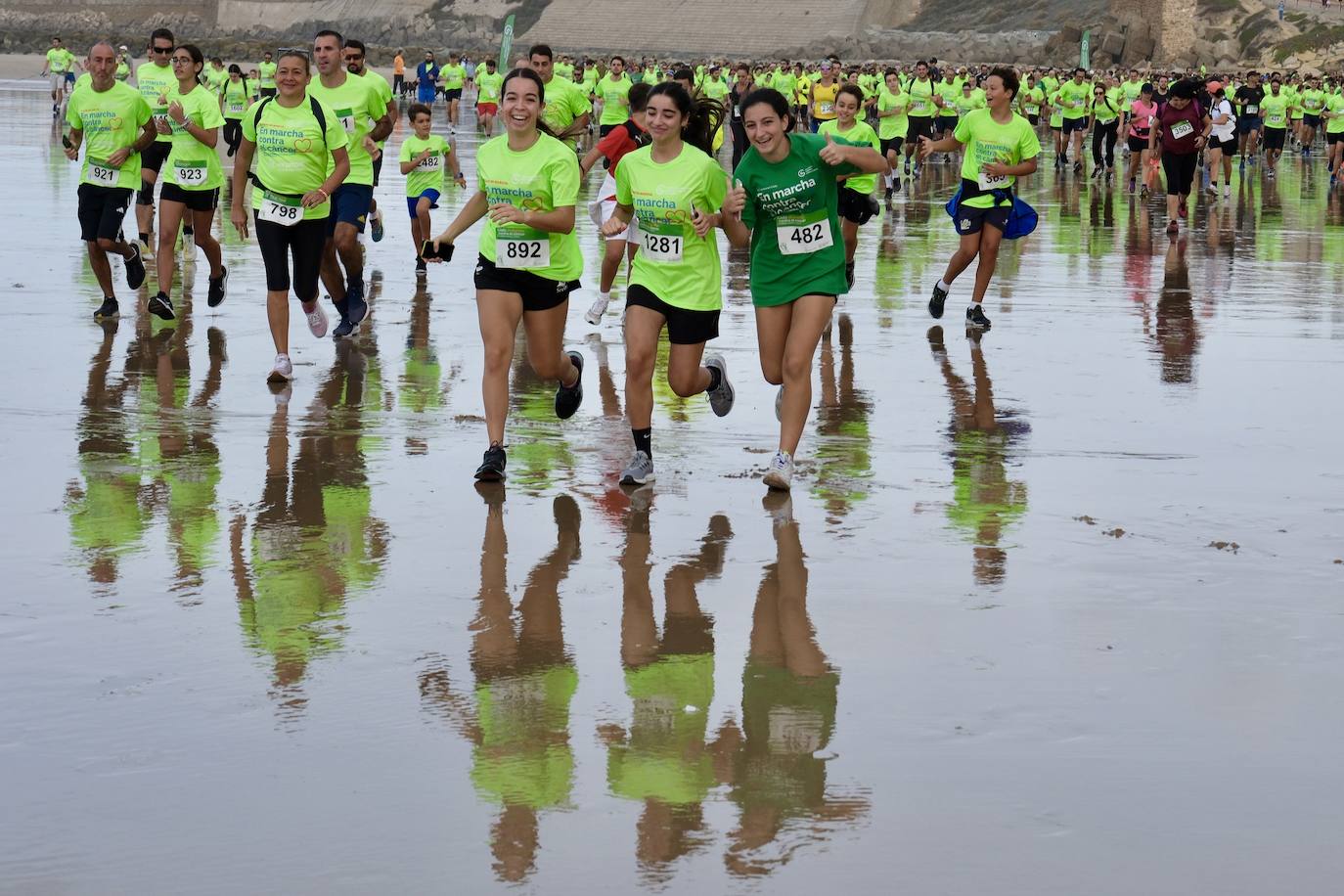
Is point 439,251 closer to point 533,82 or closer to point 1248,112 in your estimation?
point 533,82

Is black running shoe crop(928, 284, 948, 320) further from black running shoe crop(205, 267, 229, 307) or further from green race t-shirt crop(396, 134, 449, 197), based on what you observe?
black running shoe crop(205, 267, 229, 307)

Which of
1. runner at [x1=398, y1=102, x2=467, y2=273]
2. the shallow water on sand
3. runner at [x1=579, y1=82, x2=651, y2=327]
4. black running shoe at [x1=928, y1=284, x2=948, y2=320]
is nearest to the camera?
the shallow water on sand

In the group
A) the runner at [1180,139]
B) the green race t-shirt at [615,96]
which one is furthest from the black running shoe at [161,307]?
the green race t-shirt at [615,96]

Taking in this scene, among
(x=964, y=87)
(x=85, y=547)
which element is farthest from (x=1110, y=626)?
(x=964, y=87)

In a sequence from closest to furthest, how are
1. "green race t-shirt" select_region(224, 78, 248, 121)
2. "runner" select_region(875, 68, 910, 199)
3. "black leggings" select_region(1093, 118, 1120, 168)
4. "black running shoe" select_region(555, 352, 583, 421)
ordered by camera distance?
"black running shoe" select_region(555, 352, 583, 421)
"runner" select_region(875, 68, 910, 199)
"green race t-shirt" select_region(224, 78, 248, 121)
"black leggings" select_region(1093, 118, 1120, 168)

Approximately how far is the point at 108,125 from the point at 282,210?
2646 mm

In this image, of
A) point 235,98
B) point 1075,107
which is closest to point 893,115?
point 1075,107

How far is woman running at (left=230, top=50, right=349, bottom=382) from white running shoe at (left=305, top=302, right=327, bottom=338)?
47 cm

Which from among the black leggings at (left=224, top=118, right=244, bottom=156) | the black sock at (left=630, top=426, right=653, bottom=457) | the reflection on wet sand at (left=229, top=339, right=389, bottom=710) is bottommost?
the reflection on wet sand at (left=229, top=339, right=389, bottom=710)

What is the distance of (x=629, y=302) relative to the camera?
318 inches

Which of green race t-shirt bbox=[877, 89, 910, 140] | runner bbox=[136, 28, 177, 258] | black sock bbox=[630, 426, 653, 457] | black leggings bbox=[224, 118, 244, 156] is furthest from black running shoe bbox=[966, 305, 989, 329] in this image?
black leggings bbox=[224, 118, 244, 156]

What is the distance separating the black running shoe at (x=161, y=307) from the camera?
11.9 metres

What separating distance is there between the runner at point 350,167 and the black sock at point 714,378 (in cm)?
352

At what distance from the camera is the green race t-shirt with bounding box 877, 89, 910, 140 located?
84.9 ft
